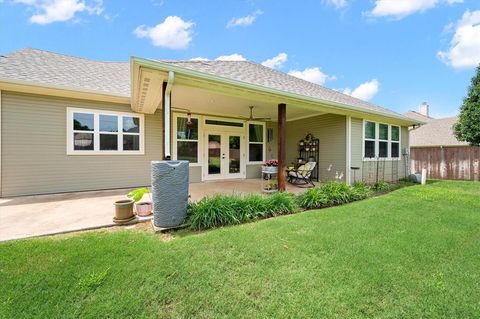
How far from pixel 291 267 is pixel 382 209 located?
3.66 m

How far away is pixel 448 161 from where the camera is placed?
1278cm

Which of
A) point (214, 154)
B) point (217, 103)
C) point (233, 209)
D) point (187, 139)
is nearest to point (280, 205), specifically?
point (233, 209)

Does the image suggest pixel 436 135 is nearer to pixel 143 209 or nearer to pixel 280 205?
pixel 280 205

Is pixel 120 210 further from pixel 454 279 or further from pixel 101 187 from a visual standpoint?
pixel 454 279

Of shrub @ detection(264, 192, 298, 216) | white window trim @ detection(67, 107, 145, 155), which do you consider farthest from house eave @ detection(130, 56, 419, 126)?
shrub @ detection(264, 192, 298, 216)

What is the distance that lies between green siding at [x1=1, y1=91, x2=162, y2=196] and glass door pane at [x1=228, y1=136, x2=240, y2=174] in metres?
4.02

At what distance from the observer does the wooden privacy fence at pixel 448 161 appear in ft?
39.1

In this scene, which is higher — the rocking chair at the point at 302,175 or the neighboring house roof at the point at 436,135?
the neighboring house roof at the point at 436,135

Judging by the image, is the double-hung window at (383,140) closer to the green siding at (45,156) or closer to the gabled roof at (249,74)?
the gabled roof at (249,74)

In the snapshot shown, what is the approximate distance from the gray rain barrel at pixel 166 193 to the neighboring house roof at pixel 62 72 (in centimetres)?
444

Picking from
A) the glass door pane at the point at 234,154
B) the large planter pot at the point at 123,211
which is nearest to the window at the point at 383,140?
the glass door pane at the point at 234,154

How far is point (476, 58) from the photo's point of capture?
1028 centimetres

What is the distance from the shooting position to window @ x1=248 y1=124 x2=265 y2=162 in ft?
33.7

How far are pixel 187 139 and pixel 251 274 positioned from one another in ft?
22.3
